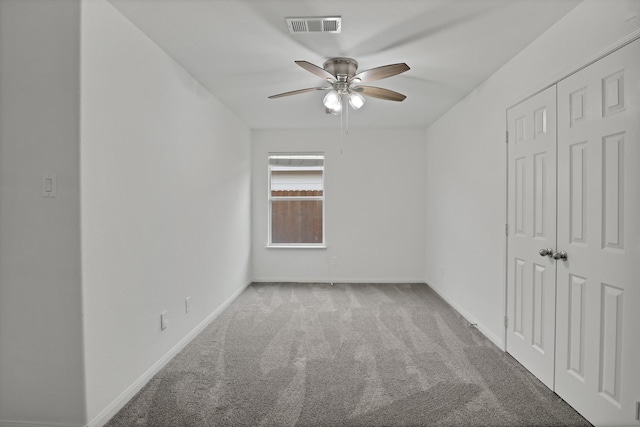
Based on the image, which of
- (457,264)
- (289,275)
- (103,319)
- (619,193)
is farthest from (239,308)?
(619,193)

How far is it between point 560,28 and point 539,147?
76cm

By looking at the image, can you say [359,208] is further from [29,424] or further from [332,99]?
[29,424]

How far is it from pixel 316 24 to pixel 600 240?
212cm

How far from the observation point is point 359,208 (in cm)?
591

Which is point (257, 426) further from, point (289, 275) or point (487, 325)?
point (289, 275)

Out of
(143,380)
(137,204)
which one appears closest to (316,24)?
(137,204)

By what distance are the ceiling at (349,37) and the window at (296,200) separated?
6.89ft

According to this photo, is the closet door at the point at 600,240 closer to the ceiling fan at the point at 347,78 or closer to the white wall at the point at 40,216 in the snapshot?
the ceiling fan at the point at 347,78

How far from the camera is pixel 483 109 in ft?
11.8

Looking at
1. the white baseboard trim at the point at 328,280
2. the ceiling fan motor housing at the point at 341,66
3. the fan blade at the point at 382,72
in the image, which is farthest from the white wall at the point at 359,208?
the fan blade at the point at 382,72

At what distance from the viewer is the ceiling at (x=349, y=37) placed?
7.38 feet

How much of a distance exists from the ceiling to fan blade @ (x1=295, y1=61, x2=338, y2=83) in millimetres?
168

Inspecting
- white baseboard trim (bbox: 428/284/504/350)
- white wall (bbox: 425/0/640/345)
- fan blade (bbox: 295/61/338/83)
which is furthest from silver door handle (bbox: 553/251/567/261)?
fan blade (bbox: 295/61/338/83)

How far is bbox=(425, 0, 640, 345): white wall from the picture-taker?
215 centimetres
